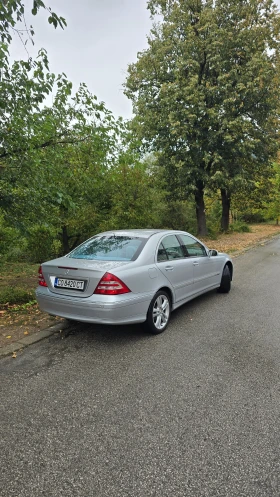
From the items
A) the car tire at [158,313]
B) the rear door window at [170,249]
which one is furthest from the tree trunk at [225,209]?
the car tire at [158,313]

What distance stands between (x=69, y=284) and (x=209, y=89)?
586 inches

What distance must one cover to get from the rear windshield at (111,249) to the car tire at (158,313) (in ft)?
2.24

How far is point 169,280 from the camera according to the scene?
466cm

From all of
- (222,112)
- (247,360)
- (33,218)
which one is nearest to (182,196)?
(222,112)

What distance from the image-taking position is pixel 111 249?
4.59m

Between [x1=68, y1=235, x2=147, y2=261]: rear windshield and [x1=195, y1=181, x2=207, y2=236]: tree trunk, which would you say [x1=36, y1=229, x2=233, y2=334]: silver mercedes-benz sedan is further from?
[x1=195, y1=181, x2=207, y2=236]: tree trunk

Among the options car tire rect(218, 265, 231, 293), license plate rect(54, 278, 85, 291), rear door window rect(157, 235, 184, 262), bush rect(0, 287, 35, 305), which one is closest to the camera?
license plate rect(54, 278, 85, 291)

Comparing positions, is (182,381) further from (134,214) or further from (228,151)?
(228,151)

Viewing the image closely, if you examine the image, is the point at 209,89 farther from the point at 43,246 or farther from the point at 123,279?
the point at 123,279

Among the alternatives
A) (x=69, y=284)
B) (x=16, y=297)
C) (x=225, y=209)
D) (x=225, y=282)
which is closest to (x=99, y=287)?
(x=69, y=284)

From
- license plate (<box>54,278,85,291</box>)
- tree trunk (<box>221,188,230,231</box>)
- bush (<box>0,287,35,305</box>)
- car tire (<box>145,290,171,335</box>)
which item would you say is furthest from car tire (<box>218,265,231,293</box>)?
tree trunk (<box>221,188,230,231</box>)

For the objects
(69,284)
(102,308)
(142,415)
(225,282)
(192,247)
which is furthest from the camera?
(225,282)

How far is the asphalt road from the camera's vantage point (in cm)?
199

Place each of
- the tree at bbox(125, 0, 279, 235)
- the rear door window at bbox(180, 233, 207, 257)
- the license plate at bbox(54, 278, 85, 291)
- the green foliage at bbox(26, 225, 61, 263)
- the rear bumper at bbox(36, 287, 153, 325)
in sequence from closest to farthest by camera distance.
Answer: the rear bumper at bbox(36, 287, 153, 325) → the license plate at bbox(54, 278, 85, 291) → the rear door window at bbox(180, 233, 207, 257) → the green foliage at bbox(26, 225, 61, 263) → the tree at bbox(125, 0, 279, 235)
